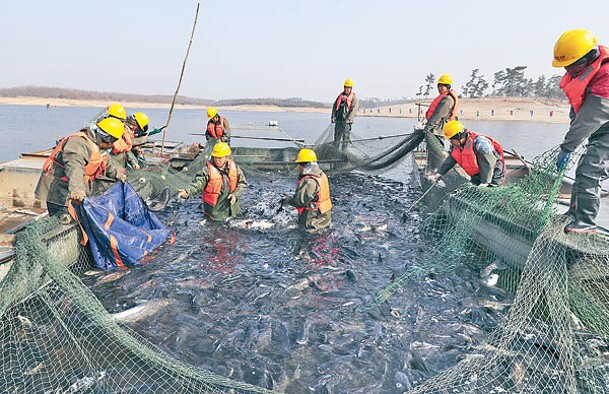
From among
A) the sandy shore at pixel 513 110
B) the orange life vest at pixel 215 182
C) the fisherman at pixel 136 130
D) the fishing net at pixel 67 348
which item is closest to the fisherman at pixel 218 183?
the orange life vest at pixel 215 182

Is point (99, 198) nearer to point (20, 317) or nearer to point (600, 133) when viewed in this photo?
point (20, 317)

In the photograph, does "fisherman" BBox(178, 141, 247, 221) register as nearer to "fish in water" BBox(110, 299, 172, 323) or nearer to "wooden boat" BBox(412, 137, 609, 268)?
"fish in water" BBox(110, 299, 172, 323)

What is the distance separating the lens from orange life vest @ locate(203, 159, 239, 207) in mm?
9195

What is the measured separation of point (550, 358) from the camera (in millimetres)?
4871

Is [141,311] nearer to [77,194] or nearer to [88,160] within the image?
[77,194]

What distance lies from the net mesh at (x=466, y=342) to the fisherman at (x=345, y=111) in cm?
936

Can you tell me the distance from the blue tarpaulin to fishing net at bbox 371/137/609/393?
433 cm

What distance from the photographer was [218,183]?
364 inches

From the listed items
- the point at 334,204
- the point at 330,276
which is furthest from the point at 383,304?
the point at 334,204

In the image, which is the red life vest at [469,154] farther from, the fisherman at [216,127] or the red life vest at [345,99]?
the fisherman at [216,127]

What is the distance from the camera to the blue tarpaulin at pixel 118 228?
6.60 metres

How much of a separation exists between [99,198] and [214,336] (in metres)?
3.27

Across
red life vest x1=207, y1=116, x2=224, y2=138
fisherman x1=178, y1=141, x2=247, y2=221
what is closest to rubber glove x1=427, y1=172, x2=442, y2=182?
fisherman x1=178, y1=141, x2=247, y2=221

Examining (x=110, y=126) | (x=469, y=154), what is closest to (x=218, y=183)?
(x=110, y=126)
